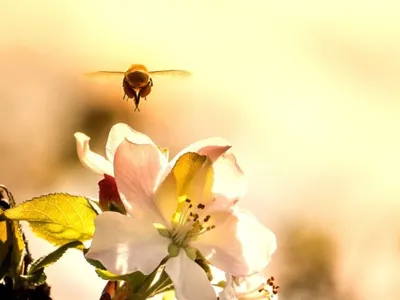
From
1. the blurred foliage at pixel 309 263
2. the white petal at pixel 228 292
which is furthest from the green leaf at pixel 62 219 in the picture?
the blurred foliage at pixel 309 263

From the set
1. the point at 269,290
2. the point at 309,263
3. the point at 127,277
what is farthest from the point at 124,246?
the point at 309,263

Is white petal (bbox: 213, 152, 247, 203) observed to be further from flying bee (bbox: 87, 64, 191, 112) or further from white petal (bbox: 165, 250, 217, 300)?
flying bee (bbox: 87, 64, 191, 112)

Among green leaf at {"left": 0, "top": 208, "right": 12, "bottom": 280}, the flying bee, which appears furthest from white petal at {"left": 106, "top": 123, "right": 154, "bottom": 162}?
the flying bee

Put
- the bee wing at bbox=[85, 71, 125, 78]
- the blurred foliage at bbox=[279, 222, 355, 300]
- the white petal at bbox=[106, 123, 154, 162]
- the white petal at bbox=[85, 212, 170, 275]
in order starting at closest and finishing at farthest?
the white petal at bbox=[85, 212, 170, 275]
the white petal at bbox=[106, 123, 154, 162]
the bee wing at bbox=[85, 71, 125, 78]
the blurred foliage at bbox=[279, 222, 355, 300]

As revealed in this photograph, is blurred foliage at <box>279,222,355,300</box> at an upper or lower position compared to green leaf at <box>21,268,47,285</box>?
upper

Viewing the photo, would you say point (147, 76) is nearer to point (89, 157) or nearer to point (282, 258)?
point (282, 258)

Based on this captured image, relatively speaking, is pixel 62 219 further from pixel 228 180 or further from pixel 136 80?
pixel 136 80

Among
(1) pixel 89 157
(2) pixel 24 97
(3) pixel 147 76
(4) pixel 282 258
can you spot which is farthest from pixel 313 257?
(1) pixel 89 157
